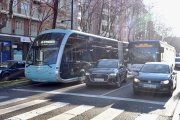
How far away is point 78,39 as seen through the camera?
19.1 m

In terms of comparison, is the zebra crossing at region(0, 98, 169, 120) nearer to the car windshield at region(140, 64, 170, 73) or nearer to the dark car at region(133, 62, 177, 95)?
the dark car at region(133, 62, 177, 95)

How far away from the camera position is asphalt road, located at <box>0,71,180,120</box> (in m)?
9.52

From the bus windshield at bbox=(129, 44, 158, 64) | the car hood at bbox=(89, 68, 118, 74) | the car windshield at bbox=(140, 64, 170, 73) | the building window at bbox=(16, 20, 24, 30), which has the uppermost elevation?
the building window at bbox=(16, 20, 24, 30)

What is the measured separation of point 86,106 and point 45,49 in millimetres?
6977

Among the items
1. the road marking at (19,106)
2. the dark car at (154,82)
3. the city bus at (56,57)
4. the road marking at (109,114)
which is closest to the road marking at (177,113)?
the road marking at (109,114)

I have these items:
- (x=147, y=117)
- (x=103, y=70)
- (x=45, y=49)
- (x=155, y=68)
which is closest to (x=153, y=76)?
(x=155, y=68)

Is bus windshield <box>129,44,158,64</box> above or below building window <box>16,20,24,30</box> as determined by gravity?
below

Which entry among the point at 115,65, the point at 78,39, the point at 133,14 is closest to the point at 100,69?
the point at 115,65

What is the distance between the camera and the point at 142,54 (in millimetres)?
23828

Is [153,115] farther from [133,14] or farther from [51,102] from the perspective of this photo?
[133,14]

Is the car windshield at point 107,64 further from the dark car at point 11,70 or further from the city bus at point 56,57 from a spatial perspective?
the dark car at point 11,70

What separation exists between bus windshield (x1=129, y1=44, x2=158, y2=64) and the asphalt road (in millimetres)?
8970

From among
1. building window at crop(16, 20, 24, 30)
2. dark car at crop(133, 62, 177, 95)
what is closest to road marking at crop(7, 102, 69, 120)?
dark car at crop(133, 62, 177, 95)

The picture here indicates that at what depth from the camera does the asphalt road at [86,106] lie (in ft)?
31.2
